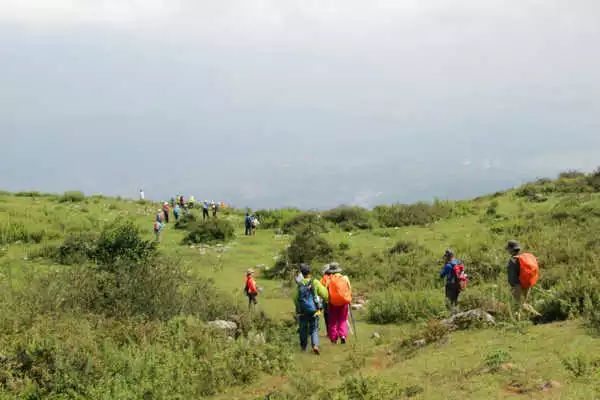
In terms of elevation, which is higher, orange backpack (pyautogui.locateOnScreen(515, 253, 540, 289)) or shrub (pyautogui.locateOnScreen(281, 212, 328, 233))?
shrub (pyautogui.locateOnScreen(281, 212, 328, 233))

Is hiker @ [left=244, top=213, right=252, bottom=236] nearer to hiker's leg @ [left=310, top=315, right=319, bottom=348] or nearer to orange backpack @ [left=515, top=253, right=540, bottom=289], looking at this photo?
hiker's leg @ [left=310, top=315, right=319, bottom=348]

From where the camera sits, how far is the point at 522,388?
8.40 meters

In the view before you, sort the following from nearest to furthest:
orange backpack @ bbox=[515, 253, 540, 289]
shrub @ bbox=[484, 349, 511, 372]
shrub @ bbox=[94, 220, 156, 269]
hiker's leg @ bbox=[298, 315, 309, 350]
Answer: shrub @ bbox=[484, 349, 511, 372], orange backpack @ bbox=[515, 253, 540, 289], hiker's leg @ bbox=[298, 315, 309, 350], shrub @ bbox=[94, 220, 156, 269]

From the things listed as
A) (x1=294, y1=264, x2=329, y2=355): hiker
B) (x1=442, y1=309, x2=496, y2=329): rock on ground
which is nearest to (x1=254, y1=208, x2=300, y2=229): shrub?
(x1=294, y1=264, x2=329, y2=355): hiker

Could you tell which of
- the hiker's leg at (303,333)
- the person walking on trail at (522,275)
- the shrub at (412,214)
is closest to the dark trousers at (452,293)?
the person walking on trail at (522,275)

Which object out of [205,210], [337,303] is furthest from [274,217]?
[337,303]

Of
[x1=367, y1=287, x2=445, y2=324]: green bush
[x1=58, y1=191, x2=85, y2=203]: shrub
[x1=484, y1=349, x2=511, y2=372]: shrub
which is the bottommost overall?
[x1=367, y1=287, x2=445, y2=324]: green bush

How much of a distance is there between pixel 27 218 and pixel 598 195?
34.5 meters

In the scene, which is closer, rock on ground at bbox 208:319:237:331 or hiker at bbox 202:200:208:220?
rock on ground at bbox 208:319:237:331

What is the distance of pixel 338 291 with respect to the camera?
44.7 feet

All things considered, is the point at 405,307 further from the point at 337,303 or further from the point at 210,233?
the point at 210,233

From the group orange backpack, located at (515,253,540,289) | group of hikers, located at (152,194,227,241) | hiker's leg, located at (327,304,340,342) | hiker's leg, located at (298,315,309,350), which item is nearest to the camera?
Result: orange backpack, located at (515,253,540,289)

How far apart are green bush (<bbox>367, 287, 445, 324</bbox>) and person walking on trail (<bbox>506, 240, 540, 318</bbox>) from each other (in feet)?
11.4

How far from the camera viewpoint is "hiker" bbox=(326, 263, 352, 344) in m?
13.7
